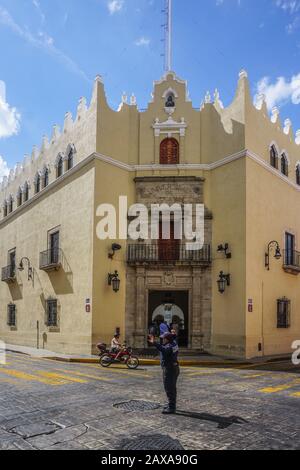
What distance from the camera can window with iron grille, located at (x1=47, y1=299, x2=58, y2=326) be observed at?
73.8 ft

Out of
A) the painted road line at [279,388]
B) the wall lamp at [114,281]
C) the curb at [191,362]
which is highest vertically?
the wall lamp at [114,281]

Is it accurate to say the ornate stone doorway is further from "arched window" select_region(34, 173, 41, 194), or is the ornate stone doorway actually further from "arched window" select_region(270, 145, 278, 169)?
"arched window" select_region(34, 173, 41, 194)

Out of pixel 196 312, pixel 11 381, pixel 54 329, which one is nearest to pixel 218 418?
pixel 11 381

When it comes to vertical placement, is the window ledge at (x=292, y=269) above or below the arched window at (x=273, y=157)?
below

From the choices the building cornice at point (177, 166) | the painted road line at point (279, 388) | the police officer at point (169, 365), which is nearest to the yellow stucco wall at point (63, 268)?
the building cornice at point (177, 166)

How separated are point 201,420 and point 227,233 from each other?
13153 mm

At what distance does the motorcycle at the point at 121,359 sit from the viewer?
15617 mm

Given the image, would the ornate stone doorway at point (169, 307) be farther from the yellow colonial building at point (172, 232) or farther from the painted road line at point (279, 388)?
the painted road line at point (279, 388)

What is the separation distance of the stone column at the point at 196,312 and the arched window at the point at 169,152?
5.44 metres

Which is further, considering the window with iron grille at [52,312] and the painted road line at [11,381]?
the window with iron grille at [52,312]

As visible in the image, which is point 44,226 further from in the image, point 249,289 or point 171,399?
point 171,399

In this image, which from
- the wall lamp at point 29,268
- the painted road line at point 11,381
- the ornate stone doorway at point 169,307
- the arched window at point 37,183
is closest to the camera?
the painted road line at point 11,381

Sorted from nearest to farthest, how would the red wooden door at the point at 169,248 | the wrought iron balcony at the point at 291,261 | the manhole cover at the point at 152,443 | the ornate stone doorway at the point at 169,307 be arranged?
the manhole cover at the point at 152,443 < the red wooden door at the point at 169,248 < the ornate stone doorway at the point at 169,307 < the wrought iron balcony at the point at 291,261

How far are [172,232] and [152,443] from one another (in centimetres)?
1478
